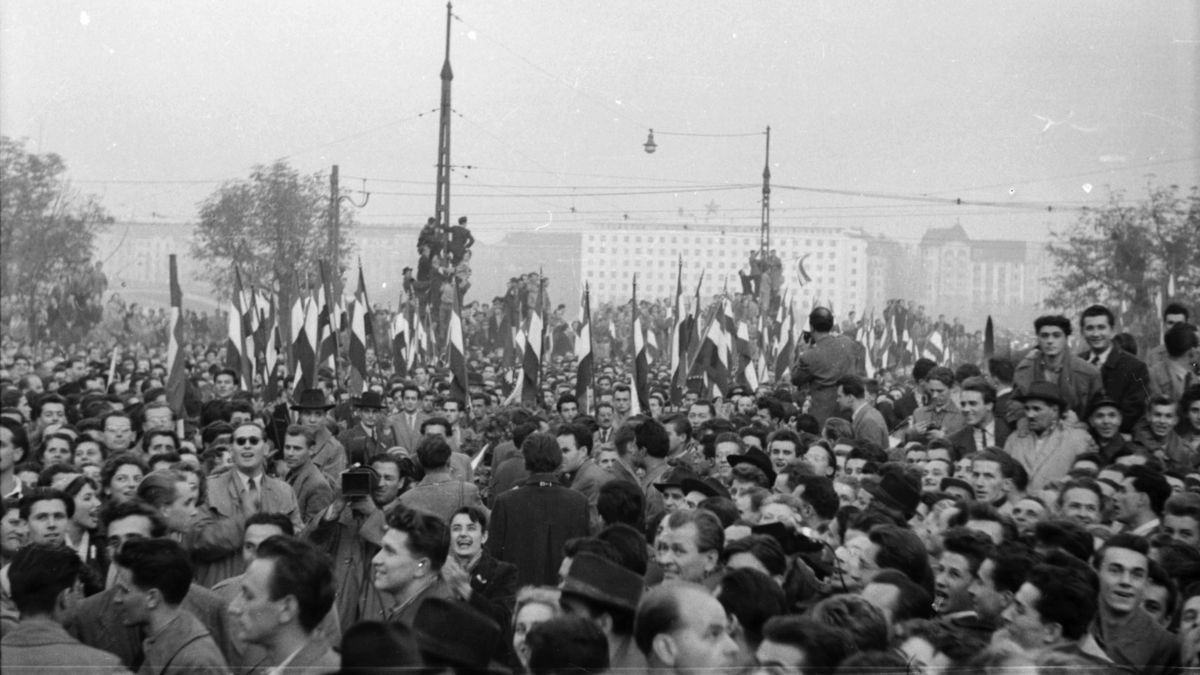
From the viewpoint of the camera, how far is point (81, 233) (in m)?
41.5

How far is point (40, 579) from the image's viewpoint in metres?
5.07

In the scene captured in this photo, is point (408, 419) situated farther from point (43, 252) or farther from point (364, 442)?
point (43, 252)

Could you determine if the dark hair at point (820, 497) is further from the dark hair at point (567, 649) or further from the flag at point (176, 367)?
the flag at point (176, 367)

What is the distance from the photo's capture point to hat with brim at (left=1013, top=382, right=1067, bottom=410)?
9.54 m

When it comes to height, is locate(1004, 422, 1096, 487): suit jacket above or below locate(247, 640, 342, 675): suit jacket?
above

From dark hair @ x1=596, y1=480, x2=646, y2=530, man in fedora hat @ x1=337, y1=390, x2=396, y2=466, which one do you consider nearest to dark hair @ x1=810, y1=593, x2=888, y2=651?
dark hair @ x1=596, y1=480, x2=646, y2=530

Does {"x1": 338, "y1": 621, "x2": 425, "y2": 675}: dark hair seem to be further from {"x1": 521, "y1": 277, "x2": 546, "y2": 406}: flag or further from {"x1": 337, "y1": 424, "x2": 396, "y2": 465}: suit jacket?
{"x1": 521, "y1": 277, "x2": 546, "y2": 406}: flag

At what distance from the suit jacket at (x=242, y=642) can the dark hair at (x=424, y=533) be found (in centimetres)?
40

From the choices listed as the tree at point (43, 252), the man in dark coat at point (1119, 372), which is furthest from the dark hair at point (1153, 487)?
the tree at point (43, 252)

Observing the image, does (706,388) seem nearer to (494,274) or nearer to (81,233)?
(81,233)

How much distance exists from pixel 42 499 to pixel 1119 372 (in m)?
7.01

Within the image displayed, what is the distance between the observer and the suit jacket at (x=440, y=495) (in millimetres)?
8273

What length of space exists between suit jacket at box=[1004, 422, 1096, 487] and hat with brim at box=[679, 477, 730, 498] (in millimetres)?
2494

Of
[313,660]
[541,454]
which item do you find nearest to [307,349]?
[541,454]
